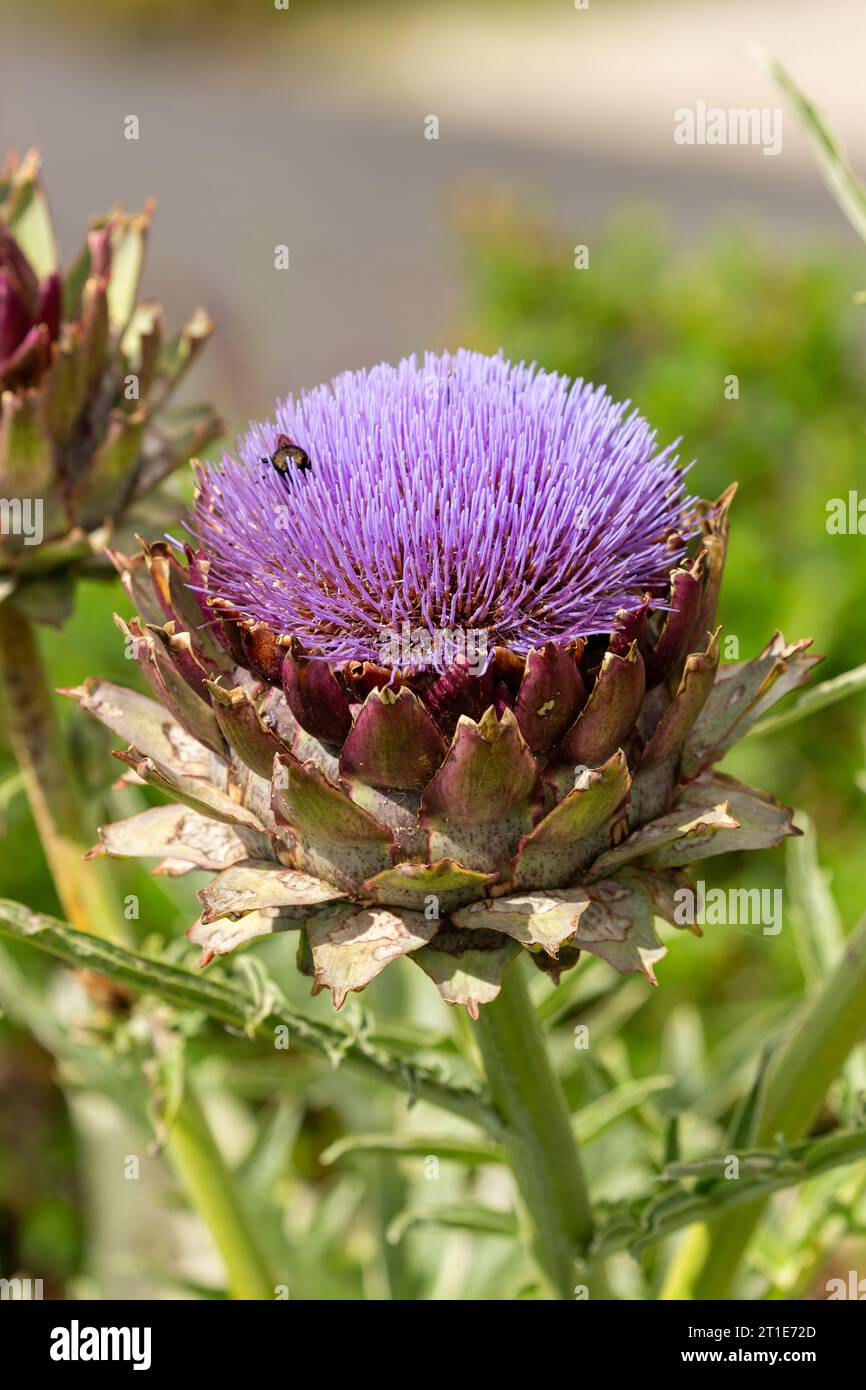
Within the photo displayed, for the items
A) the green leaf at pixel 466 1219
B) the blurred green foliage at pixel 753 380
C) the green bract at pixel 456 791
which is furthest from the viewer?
the blurred green foliage at pixel 753 380

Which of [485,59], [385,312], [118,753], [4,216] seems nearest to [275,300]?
[385,312]

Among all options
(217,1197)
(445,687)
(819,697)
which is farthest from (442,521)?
(217,1197)

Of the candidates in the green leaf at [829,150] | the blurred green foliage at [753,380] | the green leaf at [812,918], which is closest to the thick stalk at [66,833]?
the green leaf at [812,918]

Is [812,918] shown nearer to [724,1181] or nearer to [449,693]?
[724,1181]

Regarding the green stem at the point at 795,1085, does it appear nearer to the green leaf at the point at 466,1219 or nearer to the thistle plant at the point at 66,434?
the green leaf at the point at 466,1219

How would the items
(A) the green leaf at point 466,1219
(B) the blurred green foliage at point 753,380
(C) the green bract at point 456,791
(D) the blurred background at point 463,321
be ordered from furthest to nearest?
(B) the blurred green foliage at point 753,380
(D) the blurred background at point 463,321
(A) the green leaf at point 466,1219
(C) the green bract at point 456,791

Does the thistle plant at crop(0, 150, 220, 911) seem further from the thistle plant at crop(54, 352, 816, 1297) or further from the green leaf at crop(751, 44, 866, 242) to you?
the green leaf at crop(751, 44, 866, 242)

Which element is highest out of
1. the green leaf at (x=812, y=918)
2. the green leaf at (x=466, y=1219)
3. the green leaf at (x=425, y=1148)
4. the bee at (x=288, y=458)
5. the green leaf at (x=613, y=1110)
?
the bee at (x=288, y=458)

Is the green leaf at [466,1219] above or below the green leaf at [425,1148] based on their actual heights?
below

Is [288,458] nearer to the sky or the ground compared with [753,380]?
nearer to the ground
